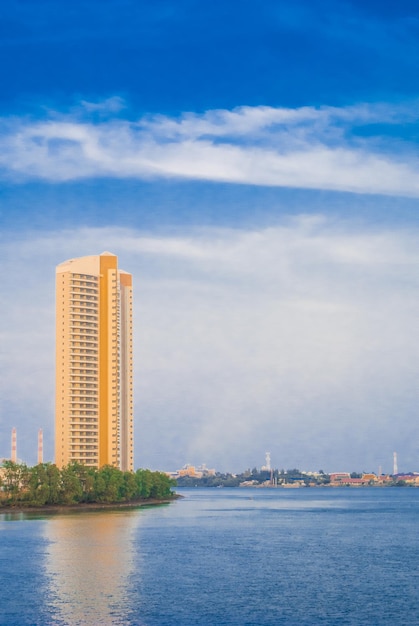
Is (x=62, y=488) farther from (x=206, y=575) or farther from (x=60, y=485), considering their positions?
(x=206, y=575)

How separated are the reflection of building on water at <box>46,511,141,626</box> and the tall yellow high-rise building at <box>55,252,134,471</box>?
37211mm

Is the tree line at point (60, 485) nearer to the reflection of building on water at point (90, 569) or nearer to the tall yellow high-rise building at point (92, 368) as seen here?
the tall yellow high-rise building at point (92, 368)

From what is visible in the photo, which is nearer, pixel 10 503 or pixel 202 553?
pixel 202 553

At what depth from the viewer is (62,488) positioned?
3533 inches

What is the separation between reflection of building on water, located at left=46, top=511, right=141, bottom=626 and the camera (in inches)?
1246

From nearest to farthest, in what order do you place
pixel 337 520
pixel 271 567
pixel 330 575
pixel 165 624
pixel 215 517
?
pixel 165 624 < pixel 330 575 < pixel 271 567 < pixel 337 520 < pixel 215 517

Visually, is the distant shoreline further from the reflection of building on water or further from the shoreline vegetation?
the reflection of building on water

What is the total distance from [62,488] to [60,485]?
0.71 metres

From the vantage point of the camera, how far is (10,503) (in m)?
87.7

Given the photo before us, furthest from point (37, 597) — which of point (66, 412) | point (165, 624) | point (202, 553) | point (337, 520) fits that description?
point (66, 412)

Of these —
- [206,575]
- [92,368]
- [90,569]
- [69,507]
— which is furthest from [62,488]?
[206,575]

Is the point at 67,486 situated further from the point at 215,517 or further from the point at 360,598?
the point at 360,598

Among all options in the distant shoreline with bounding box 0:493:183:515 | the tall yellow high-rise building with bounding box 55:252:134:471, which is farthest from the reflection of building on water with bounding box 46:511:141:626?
the tall yellow high-rise building with bounding box 55:252:134:471

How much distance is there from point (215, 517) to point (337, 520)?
42.1ft
